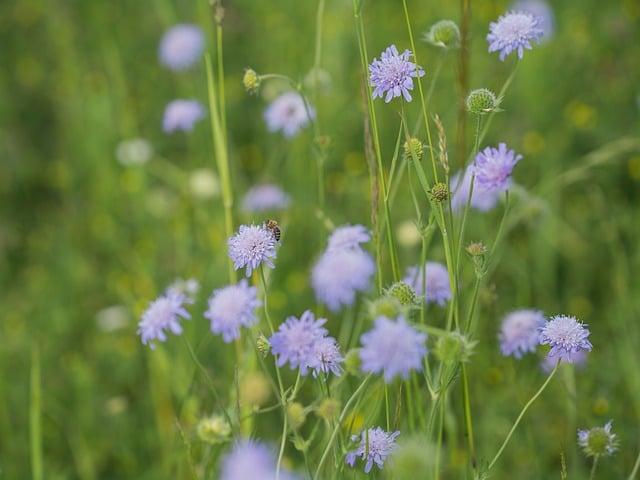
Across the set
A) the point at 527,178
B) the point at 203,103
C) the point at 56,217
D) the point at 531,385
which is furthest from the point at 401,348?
the point at 56,217

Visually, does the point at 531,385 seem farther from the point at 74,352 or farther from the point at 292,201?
the point at 74,352

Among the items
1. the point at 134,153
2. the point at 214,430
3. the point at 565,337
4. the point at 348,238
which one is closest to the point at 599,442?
the point at 565,337

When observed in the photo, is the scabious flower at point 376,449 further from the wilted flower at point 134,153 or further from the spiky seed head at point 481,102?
the wilted flower at point 134,153

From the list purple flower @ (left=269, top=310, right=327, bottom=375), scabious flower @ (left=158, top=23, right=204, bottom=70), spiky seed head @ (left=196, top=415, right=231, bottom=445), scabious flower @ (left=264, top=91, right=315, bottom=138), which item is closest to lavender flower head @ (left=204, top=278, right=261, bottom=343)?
purple flower @ (left=269, top=310, right=327, bottom=375)

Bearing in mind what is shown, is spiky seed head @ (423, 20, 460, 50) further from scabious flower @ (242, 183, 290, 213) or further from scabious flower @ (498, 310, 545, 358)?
scabious flower @ (242, 183, 290, 213)

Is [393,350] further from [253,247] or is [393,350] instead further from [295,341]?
[253,247]
